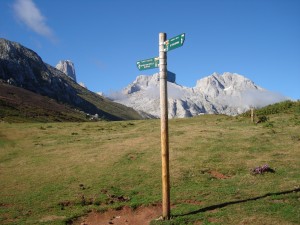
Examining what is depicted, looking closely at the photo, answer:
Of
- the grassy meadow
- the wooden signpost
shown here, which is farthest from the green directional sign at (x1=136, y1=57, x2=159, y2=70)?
the grassy meadow

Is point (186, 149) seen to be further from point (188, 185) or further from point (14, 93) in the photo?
point (14, 93)

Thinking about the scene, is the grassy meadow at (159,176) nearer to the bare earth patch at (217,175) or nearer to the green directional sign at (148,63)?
the bare earth patch at (217,175)

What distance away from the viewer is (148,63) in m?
16.4

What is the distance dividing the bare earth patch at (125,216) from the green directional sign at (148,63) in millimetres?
7465

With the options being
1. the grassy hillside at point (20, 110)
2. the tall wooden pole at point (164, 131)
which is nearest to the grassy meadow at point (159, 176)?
the tall wooden pole at point (164, 131)

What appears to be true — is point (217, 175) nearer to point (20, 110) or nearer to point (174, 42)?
point (174, 42)

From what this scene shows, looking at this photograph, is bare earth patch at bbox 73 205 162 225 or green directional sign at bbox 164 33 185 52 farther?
bare earth patch at bbox 73 205 162 225

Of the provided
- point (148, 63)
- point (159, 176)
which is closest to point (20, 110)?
point (159, 176)

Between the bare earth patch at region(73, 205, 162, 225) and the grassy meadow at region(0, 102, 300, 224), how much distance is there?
0.54m

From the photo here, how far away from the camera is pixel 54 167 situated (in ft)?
96.0

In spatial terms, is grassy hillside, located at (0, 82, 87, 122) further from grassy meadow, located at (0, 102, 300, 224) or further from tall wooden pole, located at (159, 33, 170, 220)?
tall wooden pole, located at (159, 33, 170, 220)

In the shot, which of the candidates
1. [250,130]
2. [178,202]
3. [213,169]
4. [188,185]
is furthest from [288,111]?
[178,202]

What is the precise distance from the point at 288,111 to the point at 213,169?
93.1 feet

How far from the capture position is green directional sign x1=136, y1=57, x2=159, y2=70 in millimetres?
16125
